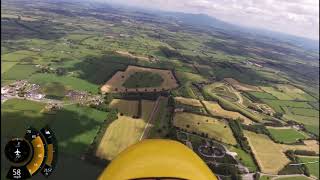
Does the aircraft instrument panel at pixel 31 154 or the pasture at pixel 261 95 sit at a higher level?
the aircraft instrument panel at pixel 31 154

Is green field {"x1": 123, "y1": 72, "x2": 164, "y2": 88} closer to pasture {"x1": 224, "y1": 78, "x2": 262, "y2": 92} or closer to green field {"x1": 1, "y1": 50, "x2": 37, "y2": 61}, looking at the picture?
green field {"x1": 1, "y1": 50, "x2": 37, "y2": 61}

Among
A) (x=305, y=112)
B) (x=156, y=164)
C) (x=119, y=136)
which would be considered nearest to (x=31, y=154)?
(x=156, y=164)

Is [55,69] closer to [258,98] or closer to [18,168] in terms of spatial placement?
[258,98]

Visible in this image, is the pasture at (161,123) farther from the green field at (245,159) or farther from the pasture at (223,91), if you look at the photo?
the pasture at (223,91)

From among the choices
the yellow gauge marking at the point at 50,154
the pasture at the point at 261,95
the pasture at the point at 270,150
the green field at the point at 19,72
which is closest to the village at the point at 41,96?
the green field at the point at 19,72

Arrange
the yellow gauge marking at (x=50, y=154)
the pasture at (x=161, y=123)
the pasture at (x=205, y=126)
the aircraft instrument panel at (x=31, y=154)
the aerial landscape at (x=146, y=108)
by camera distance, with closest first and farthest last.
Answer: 1. the aircraft instrument panel at (x=31, y=154)
2. the yellow gauge marking at (x=50, y=154)
3. the aerial landscape at (x=146, y=108)
4. the pasture at (x=161, y=123)
5. the pasture at (x=205, y=126)

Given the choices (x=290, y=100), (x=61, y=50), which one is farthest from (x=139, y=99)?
(x=290, y=100)

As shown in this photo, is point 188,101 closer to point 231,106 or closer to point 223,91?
point 231,106
